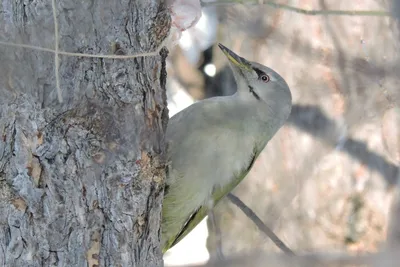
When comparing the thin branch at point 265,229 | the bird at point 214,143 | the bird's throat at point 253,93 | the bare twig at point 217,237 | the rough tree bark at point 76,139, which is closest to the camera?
the rough tree bark at point 76,139

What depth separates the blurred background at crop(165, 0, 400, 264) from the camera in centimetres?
467

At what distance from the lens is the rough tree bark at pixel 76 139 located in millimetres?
2006

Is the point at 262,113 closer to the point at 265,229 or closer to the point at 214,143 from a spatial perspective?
the point at 214,143

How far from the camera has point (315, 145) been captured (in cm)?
478

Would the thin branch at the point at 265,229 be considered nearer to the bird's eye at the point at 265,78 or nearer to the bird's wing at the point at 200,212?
the bird's wing at the point at 200,212

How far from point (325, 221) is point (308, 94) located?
902mm

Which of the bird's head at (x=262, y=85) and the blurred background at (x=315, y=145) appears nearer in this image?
the bird's head at (x=262, y=85)

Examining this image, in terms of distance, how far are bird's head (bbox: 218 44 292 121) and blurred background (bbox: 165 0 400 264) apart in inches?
50.9


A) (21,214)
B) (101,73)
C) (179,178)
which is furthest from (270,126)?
(21,214)

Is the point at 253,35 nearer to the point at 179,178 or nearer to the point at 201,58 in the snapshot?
the point at 201,58

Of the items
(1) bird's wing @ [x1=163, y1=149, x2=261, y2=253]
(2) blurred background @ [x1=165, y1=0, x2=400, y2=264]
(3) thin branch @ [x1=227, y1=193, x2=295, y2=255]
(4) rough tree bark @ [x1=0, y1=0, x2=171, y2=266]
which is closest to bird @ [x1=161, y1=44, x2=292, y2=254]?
(1) bird's wing @ [x1=163, y1=149, x2=261, y2=253]

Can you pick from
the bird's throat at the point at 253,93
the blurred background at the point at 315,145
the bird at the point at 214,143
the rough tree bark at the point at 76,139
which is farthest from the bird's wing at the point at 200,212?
the blurred background at the point at 315,145

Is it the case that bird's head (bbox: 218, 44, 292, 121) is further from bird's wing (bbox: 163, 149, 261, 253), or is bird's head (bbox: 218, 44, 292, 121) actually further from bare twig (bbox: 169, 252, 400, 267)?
bare twig (bbox: 169, 252, 400, 267)

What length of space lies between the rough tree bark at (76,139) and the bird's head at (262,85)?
1.22 metres
